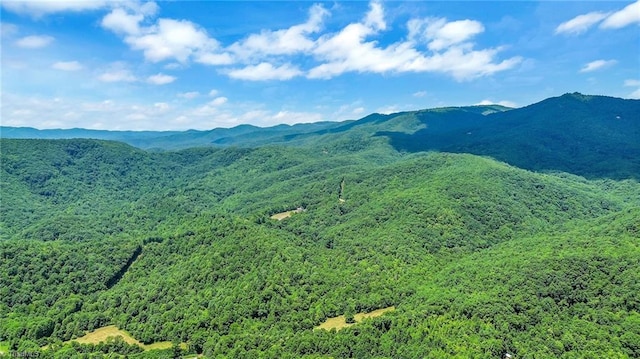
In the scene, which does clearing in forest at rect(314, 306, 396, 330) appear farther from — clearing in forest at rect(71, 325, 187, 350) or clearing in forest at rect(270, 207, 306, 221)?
clearing in forest at rect(270, 207, 306, 221)

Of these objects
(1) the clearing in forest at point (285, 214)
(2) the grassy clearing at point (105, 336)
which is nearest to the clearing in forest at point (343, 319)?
(2) the grassy clearing at point (105, 336)

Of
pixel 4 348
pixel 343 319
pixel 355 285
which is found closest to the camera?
pixel 4 348

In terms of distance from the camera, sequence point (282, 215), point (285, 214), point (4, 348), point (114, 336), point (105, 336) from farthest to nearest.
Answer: point (285, 214) → point (282, 215) → point (105, 336) → point (114, 336) → point (4, 348)

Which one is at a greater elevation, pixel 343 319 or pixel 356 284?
pixel 356 284

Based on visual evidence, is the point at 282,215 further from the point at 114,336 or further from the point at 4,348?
the point at 4,348

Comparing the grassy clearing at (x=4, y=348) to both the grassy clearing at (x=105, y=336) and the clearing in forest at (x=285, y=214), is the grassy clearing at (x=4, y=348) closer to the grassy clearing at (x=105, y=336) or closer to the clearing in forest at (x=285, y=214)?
the grassy clearing at (x=105, y=336)

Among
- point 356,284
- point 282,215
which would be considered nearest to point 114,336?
point 356,284
